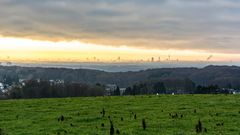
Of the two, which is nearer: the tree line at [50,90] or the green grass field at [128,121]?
the green grass field at [128,121]

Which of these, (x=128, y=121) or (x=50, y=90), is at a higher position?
(x=50, y=90)

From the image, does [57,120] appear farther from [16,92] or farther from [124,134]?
[16,92]

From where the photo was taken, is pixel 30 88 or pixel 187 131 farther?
pixel 30 88

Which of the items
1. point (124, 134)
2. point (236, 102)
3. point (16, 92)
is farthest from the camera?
point (16, 92)

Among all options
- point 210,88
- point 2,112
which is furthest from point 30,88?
point 2,112

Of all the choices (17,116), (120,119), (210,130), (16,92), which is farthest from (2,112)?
(16,92)

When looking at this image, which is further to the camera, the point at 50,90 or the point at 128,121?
the point at 50,90

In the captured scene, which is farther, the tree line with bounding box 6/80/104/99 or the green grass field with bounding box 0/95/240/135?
the tree line with bounding box 6/80/104/99

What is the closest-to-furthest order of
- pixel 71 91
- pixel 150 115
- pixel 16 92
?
1. pixel 150 115
2. pixel 16 92
3. pixel 71 91

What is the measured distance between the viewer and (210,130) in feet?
62.4

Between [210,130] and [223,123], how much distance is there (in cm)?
287

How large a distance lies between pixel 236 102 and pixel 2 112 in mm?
18301

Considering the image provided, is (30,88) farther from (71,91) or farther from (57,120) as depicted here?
(57,120)

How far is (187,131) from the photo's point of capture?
1902 centimetres
